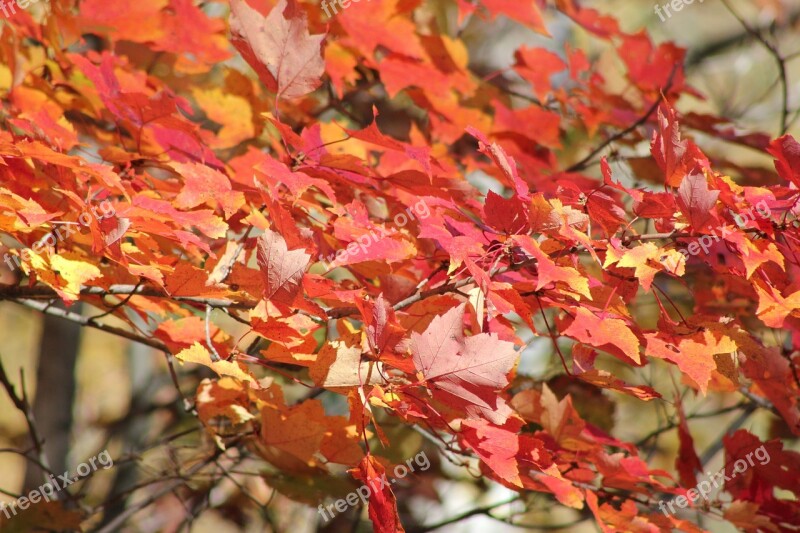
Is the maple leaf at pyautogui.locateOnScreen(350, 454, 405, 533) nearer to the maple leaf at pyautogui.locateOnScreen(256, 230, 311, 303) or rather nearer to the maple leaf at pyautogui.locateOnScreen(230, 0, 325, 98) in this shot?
the maple leaf at pyautogui.locateOnScreen(256, 230, 311, 303)

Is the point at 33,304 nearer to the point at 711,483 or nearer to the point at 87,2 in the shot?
the point at 87,2

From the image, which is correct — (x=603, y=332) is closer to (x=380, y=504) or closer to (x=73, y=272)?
(x=380, y=504)

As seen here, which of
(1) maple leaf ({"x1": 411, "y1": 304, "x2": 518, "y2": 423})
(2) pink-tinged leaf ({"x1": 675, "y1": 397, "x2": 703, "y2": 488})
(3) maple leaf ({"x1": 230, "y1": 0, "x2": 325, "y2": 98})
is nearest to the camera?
(1) maple leaf ({"x1": 411, "y1": 304, "x2": 518, "y2": 423})

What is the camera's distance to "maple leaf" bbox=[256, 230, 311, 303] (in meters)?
0.66

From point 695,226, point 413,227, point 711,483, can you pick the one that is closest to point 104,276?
point 413,227

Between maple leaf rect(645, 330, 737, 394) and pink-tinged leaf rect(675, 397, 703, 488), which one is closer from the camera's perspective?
maple leaf rect(645, 330, 737, 394)

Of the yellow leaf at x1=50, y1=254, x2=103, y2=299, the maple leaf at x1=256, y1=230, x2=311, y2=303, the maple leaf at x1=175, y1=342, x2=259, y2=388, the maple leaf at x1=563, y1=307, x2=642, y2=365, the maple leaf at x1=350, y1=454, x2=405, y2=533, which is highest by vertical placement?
the maple leaf at x1=256, y1=230, x2=311, y2=303

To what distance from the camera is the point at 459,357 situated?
0.65 m

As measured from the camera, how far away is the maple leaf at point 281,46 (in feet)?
2.55

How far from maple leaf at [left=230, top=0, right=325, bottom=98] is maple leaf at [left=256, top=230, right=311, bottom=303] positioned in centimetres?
23

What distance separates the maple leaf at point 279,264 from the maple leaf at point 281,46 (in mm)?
231

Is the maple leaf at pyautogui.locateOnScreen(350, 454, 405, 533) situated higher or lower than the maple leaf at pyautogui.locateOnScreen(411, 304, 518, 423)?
lower

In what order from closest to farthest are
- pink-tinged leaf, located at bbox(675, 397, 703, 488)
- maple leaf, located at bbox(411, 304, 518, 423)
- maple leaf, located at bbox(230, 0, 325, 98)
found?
maple leaf, located at bbox(411, 304, 518, 423) < maple leaf, located at bbox(230, 0, 325, 98) < pink-tinged leaf, located at bbox(675, 397, 703, 488)

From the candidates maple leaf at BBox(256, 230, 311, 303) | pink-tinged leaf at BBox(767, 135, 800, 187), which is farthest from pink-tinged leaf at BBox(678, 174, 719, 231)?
maple leaf at BBox(256, 230, 311, 303)
